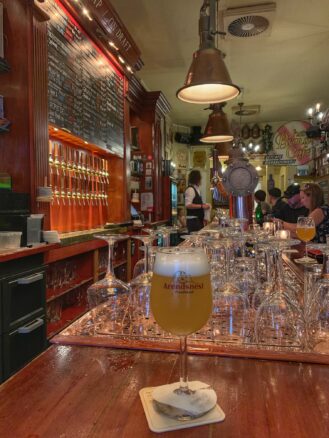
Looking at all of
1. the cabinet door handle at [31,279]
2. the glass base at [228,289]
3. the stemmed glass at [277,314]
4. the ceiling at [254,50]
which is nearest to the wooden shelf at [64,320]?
the cabinet door handle at [31,279]

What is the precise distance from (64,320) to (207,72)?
2.27 meters

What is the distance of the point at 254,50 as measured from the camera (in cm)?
525

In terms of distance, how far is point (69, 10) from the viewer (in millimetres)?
3383

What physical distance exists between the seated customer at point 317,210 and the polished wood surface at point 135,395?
3451mm

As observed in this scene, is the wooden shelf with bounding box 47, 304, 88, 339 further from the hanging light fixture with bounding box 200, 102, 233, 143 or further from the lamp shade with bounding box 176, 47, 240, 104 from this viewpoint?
the hanging light fixture with bounding box 200, 102, 233, 143

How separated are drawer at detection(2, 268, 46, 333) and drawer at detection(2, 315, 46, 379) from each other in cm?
4

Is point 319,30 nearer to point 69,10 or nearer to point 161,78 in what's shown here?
point 161,78

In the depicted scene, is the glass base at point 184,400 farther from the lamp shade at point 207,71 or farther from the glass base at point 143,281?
the lamp shade at point 207,71

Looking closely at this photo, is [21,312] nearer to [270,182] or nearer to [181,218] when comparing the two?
[181,218]

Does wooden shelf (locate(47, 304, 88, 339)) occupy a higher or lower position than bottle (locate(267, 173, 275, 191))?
lower

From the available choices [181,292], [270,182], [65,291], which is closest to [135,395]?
[181,292]

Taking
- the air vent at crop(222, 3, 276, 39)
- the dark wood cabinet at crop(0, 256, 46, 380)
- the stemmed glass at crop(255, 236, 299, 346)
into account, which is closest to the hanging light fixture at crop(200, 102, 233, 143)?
the air vent at crop(222, 3, 276, 39)

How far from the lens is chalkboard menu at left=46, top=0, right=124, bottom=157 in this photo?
3164 mm

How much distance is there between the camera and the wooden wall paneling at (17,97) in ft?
8.78
